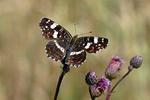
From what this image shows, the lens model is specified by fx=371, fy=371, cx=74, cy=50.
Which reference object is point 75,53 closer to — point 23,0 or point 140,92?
point 140,92

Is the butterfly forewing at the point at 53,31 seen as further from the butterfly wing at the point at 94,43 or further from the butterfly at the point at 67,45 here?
the butterfly wing at the point at 94,43

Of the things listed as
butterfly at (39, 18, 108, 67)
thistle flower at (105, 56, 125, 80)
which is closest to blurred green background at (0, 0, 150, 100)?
thistle flower at (105, 56, 125, 80)

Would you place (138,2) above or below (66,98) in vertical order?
above

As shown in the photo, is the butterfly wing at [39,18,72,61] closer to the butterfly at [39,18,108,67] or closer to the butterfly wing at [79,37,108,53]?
the butterfly at [39,18,108,67]

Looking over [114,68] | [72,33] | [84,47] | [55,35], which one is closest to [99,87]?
[114,68]

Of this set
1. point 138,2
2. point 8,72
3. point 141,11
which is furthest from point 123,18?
point 8,72

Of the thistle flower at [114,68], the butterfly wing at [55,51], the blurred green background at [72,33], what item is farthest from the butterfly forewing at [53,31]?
the blurred green background at [72,33]
